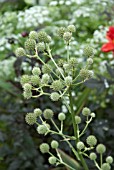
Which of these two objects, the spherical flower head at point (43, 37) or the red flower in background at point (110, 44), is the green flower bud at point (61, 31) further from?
the red flower in background at point (110, 44)

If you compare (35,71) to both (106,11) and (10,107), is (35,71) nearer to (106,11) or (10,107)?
(10,107)

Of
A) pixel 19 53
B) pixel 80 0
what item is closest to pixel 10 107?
pixel 80 0

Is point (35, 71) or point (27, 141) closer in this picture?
point (35, 71)

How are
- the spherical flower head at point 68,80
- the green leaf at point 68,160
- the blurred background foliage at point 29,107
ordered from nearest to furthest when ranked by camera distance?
the spherical flower head at point 68,80
the green leaf at point 68,160
the blurred background foliage at point 29,107

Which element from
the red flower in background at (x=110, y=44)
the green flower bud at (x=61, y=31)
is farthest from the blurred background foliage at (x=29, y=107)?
the green flower bud at (x=61, y=31)

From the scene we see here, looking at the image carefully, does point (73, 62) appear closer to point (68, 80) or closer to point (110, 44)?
point (68, 80)

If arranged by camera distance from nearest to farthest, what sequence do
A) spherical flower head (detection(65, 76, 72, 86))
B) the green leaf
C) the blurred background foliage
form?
spherical flower head (detection(65, 76, 72, 86))
the green leaf
the blurred background foliage

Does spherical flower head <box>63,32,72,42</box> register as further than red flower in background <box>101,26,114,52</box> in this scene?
No

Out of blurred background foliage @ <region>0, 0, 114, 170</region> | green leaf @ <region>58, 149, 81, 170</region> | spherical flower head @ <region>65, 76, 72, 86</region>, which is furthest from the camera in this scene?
blurred background foliage @ <region>0, 0, 114, 170</region>

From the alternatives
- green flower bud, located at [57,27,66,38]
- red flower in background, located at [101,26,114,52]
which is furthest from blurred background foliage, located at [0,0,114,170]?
green flower bud, located at [57,27,66,38]

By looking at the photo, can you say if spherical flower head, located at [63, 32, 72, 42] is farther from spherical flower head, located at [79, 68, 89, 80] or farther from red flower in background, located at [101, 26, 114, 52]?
red flower in background, located at [101, 26, 114, 52]

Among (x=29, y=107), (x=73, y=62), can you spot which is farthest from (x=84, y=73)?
(x=29, y=107)
